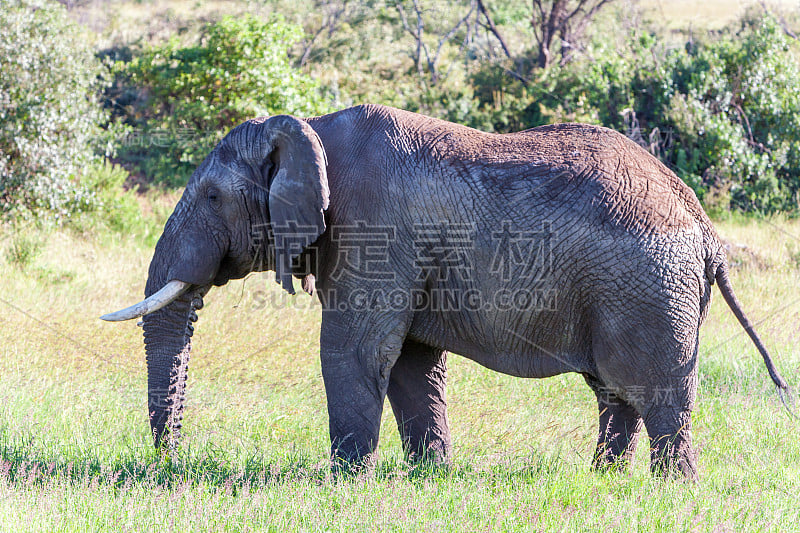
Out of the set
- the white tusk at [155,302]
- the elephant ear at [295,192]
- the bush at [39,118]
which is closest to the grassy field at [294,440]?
the white tusk at [155,302]

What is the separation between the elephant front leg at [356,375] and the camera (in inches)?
179

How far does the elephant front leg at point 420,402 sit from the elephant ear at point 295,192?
1118 millimetres

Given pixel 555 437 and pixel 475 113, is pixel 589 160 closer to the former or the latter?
pixel 555 437

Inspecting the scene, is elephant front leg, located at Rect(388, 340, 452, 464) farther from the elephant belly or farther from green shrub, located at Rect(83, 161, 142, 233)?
green shrub, located at Rect(83, 161, 142, 233)

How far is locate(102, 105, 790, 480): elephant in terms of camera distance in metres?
4.27

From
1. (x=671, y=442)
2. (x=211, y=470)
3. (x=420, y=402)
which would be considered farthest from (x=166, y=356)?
(x=671, y=442)

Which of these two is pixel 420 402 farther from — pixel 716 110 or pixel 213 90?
pixel 213 90

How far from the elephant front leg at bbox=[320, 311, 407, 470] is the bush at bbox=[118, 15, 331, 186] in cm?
1080

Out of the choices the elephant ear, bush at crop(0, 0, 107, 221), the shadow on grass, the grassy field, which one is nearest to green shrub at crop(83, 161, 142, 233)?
bush at crop(0, 0, 107, 221)

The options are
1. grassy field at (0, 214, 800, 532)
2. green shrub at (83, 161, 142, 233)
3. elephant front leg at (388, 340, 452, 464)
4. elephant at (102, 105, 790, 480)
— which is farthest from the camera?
green shrub at (83, 161, 142, 233)

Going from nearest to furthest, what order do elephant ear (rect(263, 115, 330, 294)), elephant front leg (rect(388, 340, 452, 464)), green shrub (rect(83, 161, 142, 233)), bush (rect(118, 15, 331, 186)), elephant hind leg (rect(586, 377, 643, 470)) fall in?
1. elephant ear (rect(263, 115, 330, 294))
2. elephant hind leg (rect(586, 377, 643, 470))
3. elephant front leg (rect(388, 340, 452, 464))
4. green shrub (rect(83, 161, 142, 233))
5. bush (rect(118, 15, 331, 186))

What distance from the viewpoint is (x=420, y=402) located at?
17.2 feet

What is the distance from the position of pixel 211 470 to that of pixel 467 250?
6.00 feet

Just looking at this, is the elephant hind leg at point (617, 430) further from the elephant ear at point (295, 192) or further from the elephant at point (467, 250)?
the elephant ear at point (295, 192)
